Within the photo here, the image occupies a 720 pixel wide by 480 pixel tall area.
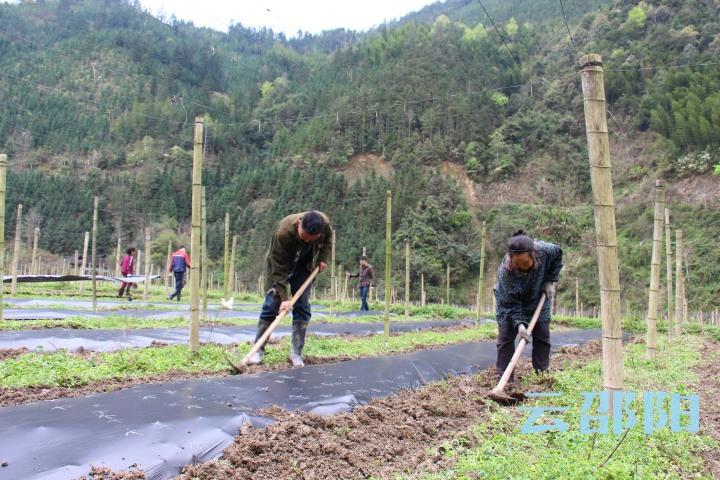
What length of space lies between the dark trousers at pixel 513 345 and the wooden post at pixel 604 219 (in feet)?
6.76

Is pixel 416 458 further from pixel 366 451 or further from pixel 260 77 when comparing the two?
pixel 260 77

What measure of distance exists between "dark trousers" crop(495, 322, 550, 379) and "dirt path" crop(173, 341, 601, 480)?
0.76m

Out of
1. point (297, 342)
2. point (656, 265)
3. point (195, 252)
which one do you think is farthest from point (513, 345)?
point (195, 252)

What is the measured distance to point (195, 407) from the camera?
3475 mm

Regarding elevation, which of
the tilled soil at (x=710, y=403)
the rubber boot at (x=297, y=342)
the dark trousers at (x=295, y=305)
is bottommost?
the tilled soil at (x=710, y=403)

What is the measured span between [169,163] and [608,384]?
51287 millimetres

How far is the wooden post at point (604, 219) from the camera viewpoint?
298 centimetres

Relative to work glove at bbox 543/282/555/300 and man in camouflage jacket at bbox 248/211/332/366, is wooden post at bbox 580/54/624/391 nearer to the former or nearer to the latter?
work glove at bbox 543/282/555/300

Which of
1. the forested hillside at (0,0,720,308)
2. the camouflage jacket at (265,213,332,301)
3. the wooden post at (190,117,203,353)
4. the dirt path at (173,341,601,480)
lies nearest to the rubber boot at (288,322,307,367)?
the camouflage jacket at (265,213,332,301)

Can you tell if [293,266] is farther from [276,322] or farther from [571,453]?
[571,453]

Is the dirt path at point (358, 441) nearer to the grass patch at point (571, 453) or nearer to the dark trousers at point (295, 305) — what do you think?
the grass patch at point (571, 453)

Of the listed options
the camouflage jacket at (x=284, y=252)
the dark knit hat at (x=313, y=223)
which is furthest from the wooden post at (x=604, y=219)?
the camouflage jacket at (x=284, y=252)

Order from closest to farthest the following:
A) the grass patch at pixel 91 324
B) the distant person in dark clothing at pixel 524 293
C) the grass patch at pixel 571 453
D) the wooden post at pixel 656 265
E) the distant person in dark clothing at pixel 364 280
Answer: the grass patch at pixel 571 453
the distant person in dark clothing at pixel 524 293
the wooden post at pixel 656 265
the grass patch at pixel 91 324
the distant person in dark clothing at pixel 364 280

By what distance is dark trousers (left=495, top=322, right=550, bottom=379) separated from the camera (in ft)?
16.8
